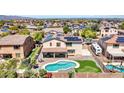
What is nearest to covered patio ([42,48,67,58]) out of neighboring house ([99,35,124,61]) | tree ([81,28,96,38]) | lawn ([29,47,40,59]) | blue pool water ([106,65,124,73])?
lawn ([29,47,40,59])

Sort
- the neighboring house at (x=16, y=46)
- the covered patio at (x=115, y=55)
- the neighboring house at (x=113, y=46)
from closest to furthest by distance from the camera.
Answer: the neighboring house at (x=16, y=46)
the covered patio at (x=115, y=55)
the neighboring house at (x=113, y=46)

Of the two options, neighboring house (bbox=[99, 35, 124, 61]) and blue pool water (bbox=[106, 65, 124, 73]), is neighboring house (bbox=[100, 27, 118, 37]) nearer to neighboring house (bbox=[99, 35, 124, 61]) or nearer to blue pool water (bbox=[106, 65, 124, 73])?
neighboring house (bbox=[99, 35, 124, 61])

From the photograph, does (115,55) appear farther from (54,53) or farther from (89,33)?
(54,53)

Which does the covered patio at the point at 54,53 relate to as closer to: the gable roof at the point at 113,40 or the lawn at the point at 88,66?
the lawn at the point at 88,66

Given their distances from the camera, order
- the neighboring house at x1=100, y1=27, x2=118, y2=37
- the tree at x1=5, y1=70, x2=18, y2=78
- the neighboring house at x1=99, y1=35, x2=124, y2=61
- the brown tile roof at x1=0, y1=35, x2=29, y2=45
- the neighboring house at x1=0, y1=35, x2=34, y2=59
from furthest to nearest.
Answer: the neighboring house at x1=100, y1=27, x2=118, y2=37, the neighboring house at x1=99, y1=35, x2=124, y2=61, the brown tile roof at x1=0, y1=35, x2=29, y2=45, the neighboring house at x1=0, y1=35, x2=34, y2=59, the tree at x1=5, y1=70, x2=18, y2=78

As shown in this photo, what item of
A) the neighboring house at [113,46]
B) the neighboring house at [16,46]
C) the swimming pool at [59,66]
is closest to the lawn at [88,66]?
the swimming pool at [59,66]

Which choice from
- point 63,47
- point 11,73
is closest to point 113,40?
point 63,47

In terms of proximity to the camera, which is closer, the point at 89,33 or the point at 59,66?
the point at 59,66
